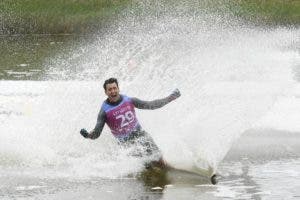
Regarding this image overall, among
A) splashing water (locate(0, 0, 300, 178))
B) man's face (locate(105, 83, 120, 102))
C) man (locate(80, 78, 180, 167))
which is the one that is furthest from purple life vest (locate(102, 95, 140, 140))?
splashing water (locate(0, 0, 300, 178))

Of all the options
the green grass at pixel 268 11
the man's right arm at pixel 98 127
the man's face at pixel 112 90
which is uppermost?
the green grass at pixel 268 11

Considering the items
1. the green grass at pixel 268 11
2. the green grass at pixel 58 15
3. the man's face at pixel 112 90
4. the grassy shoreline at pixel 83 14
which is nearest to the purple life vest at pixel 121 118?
the man's face at pixel 112 90

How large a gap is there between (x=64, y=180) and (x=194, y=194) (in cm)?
213

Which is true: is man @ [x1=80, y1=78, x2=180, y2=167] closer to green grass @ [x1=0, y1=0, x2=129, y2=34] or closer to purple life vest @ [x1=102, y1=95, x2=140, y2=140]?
purple life vest @ [x1=102, y1=95, x2=140, y2=140]

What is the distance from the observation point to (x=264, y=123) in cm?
1589

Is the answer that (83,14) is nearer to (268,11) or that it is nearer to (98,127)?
(268,11)

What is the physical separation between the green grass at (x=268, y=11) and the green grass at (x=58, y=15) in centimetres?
665

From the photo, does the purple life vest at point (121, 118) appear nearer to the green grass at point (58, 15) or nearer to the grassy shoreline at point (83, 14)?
the grassy shoreline at point (83, 14)

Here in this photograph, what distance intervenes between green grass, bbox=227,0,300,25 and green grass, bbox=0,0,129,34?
665 centimetres

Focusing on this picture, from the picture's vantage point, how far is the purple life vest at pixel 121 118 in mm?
12086

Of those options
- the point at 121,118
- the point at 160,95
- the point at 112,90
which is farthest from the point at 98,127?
the point at 160,95

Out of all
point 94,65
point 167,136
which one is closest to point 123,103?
point 167,136

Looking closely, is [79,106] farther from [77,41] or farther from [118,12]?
[118,12]

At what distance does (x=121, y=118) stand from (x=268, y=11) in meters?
26.9
